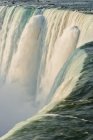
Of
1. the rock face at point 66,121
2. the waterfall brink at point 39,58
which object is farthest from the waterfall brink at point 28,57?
the rock face at point 66,121

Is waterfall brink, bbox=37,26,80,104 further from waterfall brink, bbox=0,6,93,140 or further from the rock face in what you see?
the rock face

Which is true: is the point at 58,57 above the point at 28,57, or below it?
below

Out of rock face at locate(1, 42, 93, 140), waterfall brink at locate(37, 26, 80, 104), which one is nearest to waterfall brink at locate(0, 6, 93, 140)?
waterfall brink at locate(37, 26, 80, 104)

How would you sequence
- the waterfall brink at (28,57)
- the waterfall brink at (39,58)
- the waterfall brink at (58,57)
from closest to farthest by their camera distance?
the waterfall brink at (39,58) → the waterfall brink at (58,57) → the waterfall brink at (28,57)

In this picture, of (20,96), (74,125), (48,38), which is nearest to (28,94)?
(20,96)

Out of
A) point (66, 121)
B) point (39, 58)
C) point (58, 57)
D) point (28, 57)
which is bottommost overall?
point (66, 121)

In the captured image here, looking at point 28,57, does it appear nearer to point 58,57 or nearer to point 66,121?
point 58,57

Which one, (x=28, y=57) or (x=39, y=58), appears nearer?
(x=39, y=58)

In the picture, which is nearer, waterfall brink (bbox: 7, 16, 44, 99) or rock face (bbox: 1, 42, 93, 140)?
rock face (bbox: 1, 42, 93, 140)

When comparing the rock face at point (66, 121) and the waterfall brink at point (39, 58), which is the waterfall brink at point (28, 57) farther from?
the rock face at point (66, 121)

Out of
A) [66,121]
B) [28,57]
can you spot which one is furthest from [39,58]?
[66,121]
